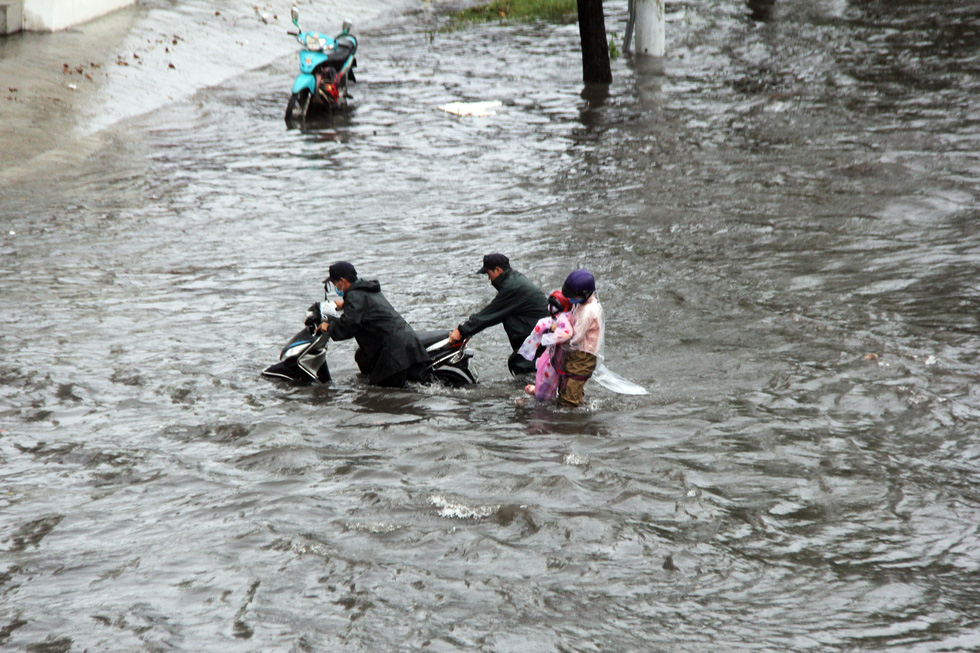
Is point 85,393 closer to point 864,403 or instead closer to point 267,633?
point 267,633

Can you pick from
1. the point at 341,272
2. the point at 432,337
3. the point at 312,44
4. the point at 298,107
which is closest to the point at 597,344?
the point at 432,337

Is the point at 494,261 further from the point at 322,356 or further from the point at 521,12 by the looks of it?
the point at 521,12

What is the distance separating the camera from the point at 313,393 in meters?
8.45

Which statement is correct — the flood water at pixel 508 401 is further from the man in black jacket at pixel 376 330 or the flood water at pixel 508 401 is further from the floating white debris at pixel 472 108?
the floating white debris at pixel 472 108

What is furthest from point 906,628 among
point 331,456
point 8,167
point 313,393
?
point 8,167

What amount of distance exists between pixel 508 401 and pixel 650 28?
55.6 feet

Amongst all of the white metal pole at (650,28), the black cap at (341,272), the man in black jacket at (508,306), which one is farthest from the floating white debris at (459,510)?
the white metal pole at (650,28)

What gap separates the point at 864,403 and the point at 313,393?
458 cm

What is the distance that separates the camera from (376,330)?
8.27 meters

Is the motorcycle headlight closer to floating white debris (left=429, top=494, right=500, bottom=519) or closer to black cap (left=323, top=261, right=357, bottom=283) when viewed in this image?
black cap (left=323, top=261, right=357, bottom=283)

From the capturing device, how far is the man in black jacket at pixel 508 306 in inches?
321

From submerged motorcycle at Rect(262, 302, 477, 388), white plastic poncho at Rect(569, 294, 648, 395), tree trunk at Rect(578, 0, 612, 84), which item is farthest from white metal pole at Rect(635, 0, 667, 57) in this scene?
white plastic poncho at Rect(569, 294, 648, 395)

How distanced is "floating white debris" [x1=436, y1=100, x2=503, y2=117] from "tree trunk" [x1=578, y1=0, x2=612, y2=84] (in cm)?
233

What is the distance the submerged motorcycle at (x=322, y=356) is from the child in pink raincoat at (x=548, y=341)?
621mm
